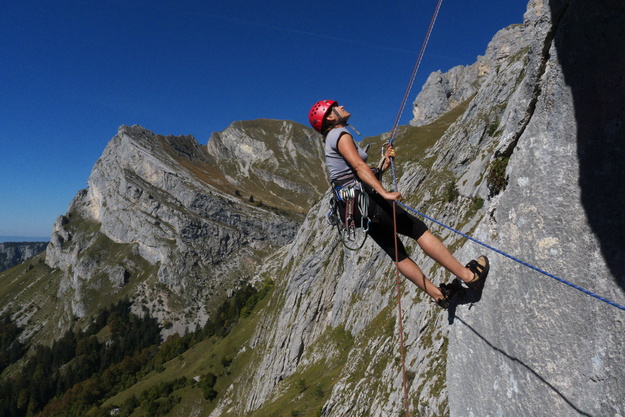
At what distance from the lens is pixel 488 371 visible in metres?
6.63

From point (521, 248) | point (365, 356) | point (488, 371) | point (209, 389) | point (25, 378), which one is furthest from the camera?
point (25, 378)

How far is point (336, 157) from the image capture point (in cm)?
759

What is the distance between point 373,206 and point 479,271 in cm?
254

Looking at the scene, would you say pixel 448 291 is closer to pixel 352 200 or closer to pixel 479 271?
pixel 479 271

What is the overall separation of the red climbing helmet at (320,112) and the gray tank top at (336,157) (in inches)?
16.3

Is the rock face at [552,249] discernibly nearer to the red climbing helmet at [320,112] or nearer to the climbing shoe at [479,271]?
the climbing shoe at [479,271]

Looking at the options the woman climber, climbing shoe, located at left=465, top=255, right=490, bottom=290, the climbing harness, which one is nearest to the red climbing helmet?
the woman climber

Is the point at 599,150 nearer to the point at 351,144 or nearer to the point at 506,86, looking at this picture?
the point at 351,144

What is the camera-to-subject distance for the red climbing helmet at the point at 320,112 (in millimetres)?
7484

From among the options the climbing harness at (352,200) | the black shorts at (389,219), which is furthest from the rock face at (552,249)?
the climbing harness at (352,200)

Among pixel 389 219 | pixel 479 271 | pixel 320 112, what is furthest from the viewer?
pixel 320 112

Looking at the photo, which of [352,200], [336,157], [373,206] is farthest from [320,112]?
[373,206]

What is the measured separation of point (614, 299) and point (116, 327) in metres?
219

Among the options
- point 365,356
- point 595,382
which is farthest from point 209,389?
point 595,382
